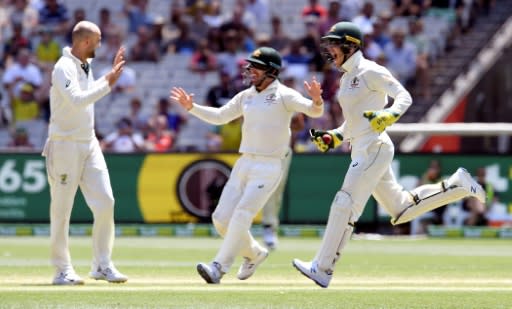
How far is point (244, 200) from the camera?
11.9 meters

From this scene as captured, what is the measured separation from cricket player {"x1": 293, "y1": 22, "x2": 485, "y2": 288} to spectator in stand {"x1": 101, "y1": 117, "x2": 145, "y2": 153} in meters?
11.2

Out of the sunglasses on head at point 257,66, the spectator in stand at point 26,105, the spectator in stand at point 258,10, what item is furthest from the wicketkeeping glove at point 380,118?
the spectator in stand at point 258,10

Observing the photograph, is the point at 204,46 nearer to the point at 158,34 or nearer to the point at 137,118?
the point at 158,34

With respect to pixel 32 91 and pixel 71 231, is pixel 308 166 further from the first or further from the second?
pixel 32 91

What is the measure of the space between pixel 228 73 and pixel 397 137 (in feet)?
11.7

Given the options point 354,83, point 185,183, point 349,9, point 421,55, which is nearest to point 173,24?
point 349,9

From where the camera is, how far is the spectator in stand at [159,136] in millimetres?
22750

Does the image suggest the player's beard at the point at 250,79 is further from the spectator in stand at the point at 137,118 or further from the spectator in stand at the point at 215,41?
the spectator in stand at the point at 215,41

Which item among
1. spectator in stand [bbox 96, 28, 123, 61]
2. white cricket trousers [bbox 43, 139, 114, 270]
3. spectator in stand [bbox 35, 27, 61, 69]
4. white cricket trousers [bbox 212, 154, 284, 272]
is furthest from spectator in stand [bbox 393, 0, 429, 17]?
white cricket trousers [bbox 43, 139, 114, 270]

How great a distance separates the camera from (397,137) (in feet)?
72.1

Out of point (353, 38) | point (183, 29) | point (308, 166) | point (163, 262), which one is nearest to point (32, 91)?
point (183, 29)

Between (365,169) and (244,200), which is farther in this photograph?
(244,200)

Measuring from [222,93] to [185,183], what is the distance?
223cm

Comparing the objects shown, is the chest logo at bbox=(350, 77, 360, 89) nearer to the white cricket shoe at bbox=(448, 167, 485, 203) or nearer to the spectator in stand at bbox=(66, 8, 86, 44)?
the white cricket shoe at bbox=(448, 167, 485, 203)
